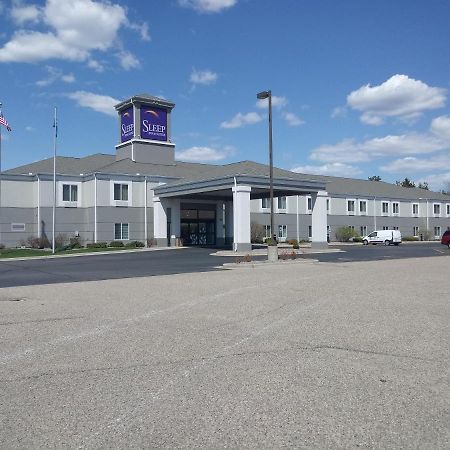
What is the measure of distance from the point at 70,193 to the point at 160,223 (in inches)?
335

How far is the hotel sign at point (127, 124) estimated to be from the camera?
182 ft

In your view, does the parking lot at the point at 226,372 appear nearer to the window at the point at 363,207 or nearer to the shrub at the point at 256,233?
the shrub at the point at 256,233

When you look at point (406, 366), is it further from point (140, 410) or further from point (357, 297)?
point (357, 297)

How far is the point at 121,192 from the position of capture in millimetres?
47781

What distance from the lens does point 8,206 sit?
4562cm

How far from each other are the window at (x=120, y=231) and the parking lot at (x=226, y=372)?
3399cm

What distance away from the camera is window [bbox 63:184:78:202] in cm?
4741

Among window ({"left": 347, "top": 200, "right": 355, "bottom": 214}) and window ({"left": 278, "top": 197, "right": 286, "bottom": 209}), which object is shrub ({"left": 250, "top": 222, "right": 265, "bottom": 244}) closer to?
window ({"left": 278, "top": 197, "right": 286, "bottom": 209})

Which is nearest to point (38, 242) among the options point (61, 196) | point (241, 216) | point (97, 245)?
point (61, 196)

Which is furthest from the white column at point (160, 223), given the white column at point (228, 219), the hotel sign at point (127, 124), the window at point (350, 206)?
the window at point (350, 206)

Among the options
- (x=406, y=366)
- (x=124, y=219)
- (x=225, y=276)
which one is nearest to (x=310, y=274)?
(x=225, y=276)

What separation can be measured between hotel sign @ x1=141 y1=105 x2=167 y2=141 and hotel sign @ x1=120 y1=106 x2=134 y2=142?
1.16 m

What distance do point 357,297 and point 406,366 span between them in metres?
6.86

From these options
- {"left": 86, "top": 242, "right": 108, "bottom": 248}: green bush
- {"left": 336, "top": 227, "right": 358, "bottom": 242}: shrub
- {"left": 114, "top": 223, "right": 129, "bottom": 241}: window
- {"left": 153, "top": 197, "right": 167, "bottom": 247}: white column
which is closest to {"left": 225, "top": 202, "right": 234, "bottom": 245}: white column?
{"left": 153, "top": 197, "right": 167, "bottom": 247}: white column
